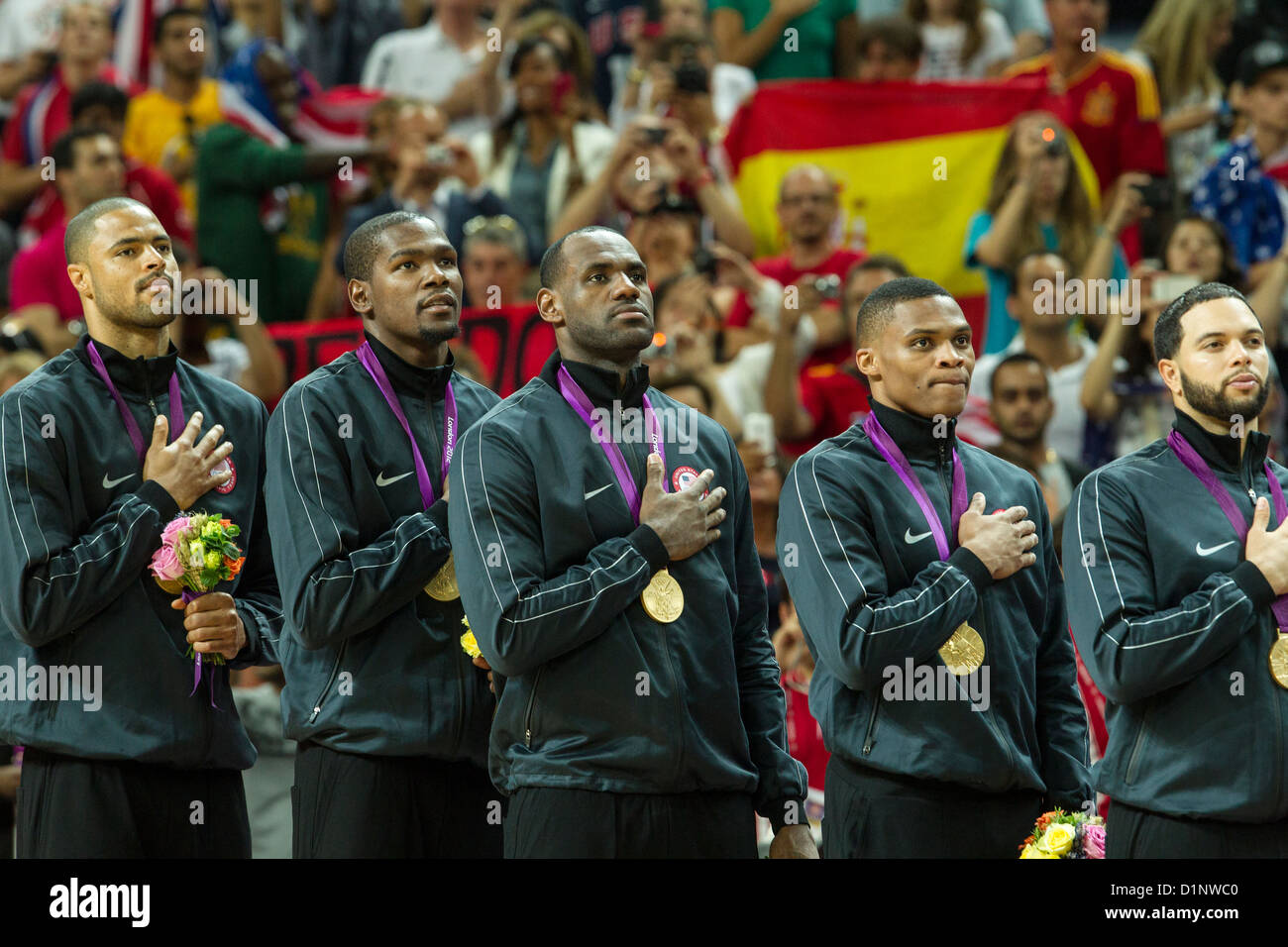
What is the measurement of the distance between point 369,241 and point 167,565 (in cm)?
110

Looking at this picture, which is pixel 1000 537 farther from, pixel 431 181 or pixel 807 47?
pixel 807 47

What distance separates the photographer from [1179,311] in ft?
16.2

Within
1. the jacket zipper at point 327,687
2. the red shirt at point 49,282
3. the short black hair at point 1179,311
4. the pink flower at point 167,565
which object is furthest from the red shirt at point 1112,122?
the pink flower at point 167,565

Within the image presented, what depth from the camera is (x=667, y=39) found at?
1016cm

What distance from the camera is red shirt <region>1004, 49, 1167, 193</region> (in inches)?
416

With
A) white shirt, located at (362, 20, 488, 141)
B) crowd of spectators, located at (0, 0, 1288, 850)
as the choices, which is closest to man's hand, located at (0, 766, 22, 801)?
crowd of spectators, located at (0, 0, 1288, 850)

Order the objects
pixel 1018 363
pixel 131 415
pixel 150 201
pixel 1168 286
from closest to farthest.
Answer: pixel 131 415, pixel 1018 363, pixel 1168 286, pixel 150 201

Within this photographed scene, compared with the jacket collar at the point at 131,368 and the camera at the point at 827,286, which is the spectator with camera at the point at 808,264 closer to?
the camera at the point at 827,286

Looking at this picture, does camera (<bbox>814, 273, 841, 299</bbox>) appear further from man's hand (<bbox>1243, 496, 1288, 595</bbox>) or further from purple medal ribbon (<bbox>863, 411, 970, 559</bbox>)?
man's hand (<bbox>1243, 496, 1288, 595</bbox>)

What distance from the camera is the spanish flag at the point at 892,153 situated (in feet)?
33.2

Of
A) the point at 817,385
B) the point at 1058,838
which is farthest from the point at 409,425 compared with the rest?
the point at 817,385

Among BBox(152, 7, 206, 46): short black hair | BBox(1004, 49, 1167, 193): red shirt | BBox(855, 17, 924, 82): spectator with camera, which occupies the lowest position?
BBox(1004, 49, 1167, 193): red shirt

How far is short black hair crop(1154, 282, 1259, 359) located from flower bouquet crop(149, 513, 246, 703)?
2542 millimetres
